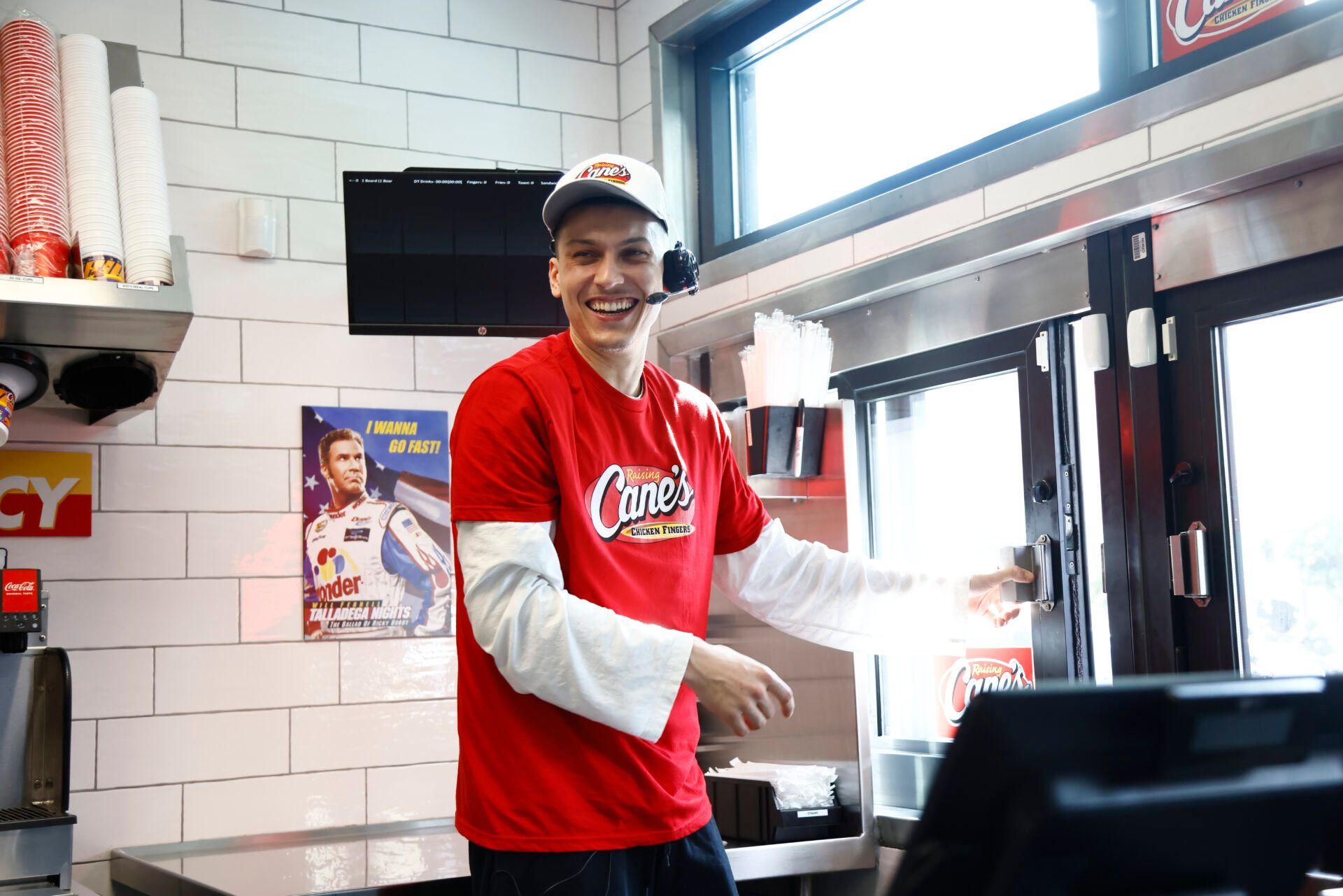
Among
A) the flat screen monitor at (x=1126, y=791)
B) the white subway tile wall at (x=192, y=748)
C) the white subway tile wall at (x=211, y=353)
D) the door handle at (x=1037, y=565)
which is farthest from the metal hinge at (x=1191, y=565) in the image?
the white subway tile wall at (x=211, y=353)

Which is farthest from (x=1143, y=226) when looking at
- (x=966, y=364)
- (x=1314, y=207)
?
(x=966, y=364)

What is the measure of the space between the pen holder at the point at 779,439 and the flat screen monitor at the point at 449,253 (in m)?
0.58

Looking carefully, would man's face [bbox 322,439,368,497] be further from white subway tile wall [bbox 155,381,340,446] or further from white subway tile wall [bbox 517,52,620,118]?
white subway tile wall [bbox 517,52,620,118]

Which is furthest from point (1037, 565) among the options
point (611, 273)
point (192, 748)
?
point (192, 748)

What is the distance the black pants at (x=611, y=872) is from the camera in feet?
4.66

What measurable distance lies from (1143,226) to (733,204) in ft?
4.76

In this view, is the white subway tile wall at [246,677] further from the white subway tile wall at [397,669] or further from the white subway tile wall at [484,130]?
the white subway tile wall at [484,130]

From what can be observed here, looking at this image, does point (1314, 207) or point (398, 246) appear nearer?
point (1314, 207)

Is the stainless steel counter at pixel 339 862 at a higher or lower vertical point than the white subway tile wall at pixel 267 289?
lower

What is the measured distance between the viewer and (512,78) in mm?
3424

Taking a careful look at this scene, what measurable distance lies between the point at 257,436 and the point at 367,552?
38 cm

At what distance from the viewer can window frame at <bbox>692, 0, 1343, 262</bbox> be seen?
6.56 ft

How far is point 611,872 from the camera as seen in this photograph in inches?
56.6

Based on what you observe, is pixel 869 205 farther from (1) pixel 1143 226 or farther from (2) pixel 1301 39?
(2) pixel 1301 39
